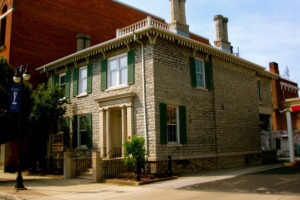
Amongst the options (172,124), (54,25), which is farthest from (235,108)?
(54,25)

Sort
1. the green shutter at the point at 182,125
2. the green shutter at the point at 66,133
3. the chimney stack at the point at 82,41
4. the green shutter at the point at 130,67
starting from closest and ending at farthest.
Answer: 1. the green shutter at the point at 182,125
2. the green shutter at the point at 130,67
3. the green shutter at the point at 66,133
4. the chimney stack at the point at 82,41

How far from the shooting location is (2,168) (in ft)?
68.7

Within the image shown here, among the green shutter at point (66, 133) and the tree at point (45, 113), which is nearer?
the tree at point (45, 113)

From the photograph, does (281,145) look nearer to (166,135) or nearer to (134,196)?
(166,135)

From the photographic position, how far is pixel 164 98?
1579 centimetres

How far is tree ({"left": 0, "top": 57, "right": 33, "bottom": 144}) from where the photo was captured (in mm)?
15422

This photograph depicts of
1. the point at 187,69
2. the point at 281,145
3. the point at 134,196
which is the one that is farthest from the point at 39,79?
the point at 281,145

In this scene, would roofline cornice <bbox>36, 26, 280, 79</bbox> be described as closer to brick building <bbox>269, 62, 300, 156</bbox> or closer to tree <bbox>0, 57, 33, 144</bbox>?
tree <bbox>0, 57, 33, 144</bbox>

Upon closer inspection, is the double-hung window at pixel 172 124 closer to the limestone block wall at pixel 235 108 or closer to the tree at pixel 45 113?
the limestone block wall at pixel 235 108

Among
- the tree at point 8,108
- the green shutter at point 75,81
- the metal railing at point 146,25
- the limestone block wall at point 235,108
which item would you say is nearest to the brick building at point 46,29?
the green shutter at point 75,81

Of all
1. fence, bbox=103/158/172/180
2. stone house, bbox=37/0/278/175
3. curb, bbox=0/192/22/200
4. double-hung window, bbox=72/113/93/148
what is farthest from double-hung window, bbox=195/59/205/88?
curb, bbox=0/192/22/200

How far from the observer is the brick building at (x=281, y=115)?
2938cm

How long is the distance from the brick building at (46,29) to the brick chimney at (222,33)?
9.86 metres

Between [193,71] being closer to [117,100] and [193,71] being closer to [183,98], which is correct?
[183,98]
